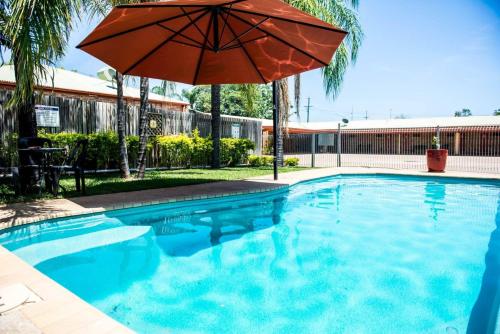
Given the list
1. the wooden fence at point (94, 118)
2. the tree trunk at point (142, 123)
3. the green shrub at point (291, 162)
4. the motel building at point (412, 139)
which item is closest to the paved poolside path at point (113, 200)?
the tree trunk at point (142, 123)

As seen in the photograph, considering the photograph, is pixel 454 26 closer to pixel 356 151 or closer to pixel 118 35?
pixel 118 35

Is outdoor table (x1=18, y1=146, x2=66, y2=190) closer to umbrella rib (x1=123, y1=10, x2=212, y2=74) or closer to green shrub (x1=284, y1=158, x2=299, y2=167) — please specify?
umbrella rib (x1=123, y1=10, x2=212, y2=74)

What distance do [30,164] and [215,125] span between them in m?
8.06

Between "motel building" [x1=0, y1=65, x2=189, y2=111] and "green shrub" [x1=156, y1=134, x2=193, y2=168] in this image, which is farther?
"motel building" [x1=0, y1=65, x2=189, y2=111]

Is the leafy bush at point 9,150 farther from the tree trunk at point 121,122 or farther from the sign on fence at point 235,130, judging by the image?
the sign on fence at point 235,130

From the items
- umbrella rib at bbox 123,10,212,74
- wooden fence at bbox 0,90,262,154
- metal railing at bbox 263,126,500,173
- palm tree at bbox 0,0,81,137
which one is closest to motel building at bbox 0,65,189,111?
wooden fence at bbox 0,90,262,154

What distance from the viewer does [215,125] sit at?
14.0m

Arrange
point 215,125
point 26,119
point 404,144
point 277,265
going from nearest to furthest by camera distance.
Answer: point 277,265, point 26,119, point 215,125, point 404,144

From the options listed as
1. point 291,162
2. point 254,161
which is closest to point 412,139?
point 291,162

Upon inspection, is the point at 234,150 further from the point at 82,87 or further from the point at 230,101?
the point at 230,101

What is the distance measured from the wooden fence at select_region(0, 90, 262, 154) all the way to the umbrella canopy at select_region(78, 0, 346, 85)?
2.69 meters

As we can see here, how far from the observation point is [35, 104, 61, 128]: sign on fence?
9.84 meters

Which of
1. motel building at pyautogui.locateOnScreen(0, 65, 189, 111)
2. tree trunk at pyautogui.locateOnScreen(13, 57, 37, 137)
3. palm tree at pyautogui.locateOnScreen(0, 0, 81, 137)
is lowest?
tree trunk at pyautogui.locateOnScreen(13, 57, 37, 137)

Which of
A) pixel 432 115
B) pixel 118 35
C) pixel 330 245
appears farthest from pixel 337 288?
pixel 432 115
